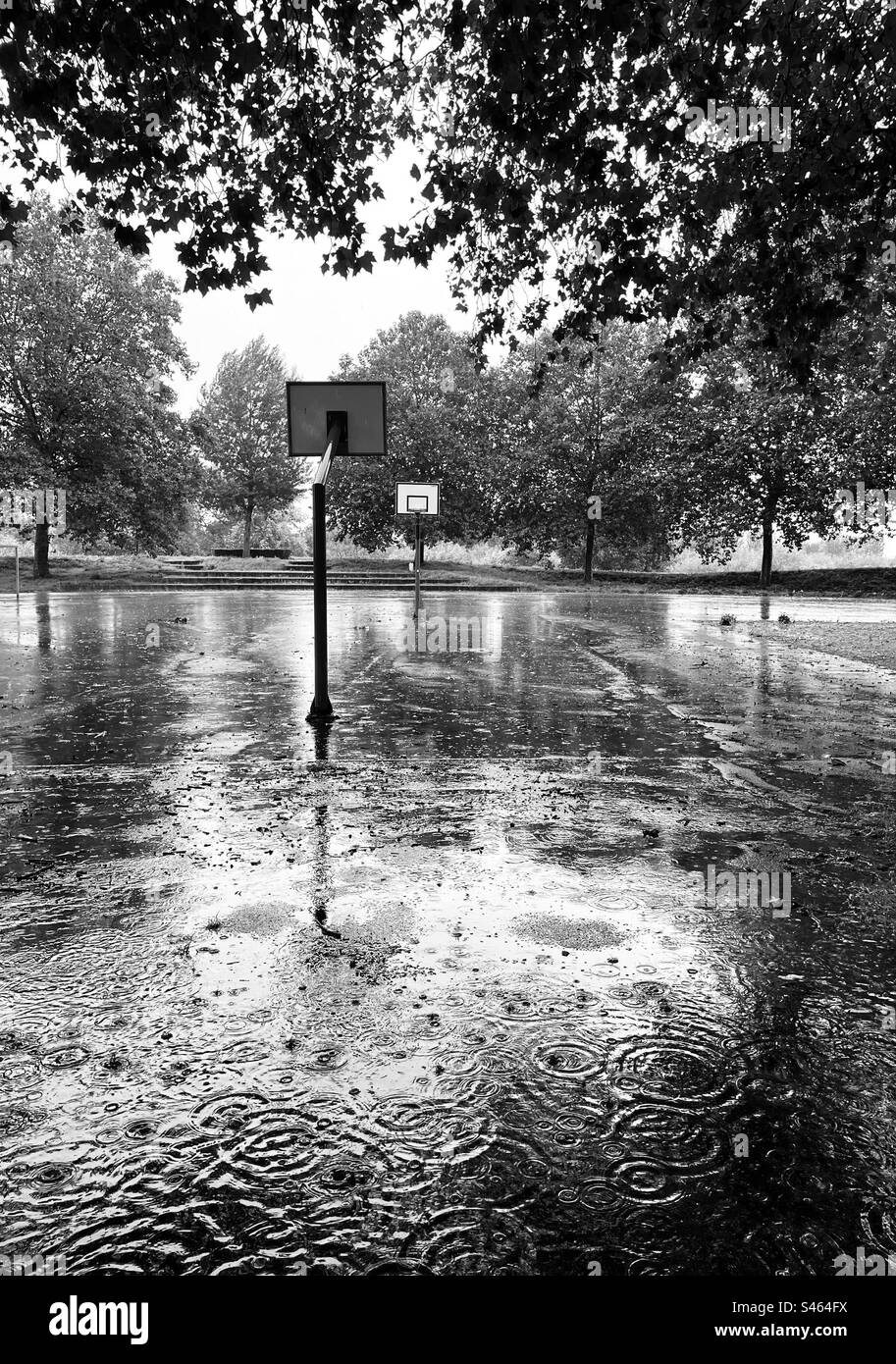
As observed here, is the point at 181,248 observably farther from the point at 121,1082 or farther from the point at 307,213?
the point at 121,1082

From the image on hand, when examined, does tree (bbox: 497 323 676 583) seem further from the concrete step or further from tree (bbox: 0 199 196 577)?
tree (bbox: 0 199 196 577)

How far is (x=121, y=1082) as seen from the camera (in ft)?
7.71

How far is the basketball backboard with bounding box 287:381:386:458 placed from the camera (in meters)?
8.77

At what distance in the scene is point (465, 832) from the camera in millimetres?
4719

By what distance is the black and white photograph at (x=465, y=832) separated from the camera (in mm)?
1839

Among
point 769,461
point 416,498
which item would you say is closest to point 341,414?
point 416,498

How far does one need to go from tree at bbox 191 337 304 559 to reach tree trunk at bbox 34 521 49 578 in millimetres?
14229

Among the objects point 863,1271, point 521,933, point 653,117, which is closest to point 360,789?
point 521,933

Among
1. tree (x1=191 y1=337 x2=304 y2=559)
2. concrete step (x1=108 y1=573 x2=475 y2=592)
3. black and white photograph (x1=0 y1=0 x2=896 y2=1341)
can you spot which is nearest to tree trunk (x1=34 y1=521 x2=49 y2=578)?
concrete step (x1=108 y1=573 x2=475 y2=592)

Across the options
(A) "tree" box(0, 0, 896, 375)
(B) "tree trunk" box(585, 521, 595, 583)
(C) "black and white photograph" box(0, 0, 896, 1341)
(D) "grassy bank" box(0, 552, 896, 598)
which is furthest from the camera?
(B) "tree trunk" box(585, 521, 595, 583)

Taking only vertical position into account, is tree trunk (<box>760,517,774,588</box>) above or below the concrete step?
above

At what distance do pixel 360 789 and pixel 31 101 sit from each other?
239 inches

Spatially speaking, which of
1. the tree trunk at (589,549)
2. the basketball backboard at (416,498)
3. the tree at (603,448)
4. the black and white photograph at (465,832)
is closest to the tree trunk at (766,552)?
the tree at (603,448)

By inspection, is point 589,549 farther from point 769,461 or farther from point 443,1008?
point 443,1008
